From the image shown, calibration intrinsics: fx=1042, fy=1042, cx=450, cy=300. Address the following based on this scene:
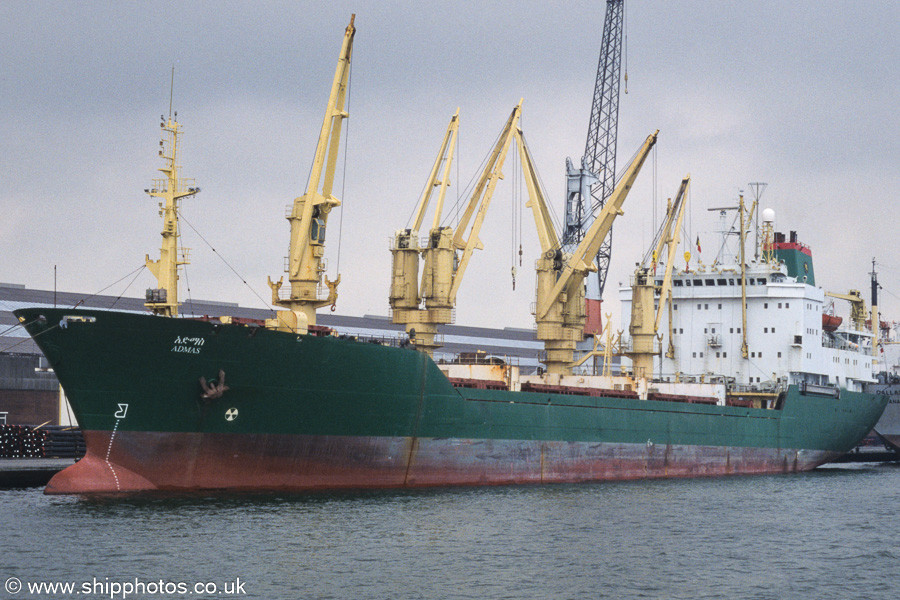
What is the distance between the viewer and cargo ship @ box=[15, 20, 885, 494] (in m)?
23.0

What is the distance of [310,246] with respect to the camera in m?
27.8

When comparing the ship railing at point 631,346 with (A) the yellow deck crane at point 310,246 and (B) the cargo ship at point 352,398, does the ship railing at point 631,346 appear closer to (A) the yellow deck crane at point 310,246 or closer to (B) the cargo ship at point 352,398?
(B) the cargo ship at point 352,398

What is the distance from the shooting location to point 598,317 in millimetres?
55000

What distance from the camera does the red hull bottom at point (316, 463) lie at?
2320 centimetres

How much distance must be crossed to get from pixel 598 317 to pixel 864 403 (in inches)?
569

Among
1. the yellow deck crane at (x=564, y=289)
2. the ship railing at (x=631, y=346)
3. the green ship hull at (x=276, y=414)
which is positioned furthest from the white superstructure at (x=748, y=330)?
the green ship hull at (x=276, y=414)

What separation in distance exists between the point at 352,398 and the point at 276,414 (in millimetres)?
2084

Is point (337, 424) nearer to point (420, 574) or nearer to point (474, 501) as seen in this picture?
point (474, 501)

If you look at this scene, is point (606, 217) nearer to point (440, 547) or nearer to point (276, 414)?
point (276, 414)

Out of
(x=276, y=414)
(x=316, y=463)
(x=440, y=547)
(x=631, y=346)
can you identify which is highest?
(x=631, y=346)

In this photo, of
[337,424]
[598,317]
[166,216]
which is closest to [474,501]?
[337,424]

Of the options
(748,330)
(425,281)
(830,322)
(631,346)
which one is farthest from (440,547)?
(830,322)

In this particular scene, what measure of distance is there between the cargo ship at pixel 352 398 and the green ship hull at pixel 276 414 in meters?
0.03

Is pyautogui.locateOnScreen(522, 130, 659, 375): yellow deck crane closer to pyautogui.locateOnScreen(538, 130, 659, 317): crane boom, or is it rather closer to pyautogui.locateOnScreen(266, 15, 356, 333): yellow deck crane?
pyautogui.locateOnScreen(538, 130, 659, 317): crane boom
